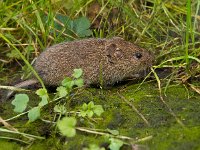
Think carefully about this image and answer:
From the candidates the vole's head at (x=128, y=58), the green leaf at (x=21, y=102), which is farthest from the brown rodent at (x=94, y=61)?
the green leaf at (x=21, y=102)

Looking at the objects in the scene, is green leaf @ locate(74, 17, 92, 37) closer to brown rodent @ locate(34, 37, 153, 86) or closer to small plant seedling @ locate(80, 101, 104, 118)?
brown rodent @ locate(34, 37, 153, 86)

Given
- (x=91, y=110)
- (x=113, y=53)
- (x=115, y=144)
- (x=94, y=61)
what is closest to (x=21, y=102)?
(x=91, y=110)

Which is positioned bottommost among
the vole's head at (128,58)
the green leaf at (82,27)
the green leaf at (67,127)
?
the vole's head at (128,58)

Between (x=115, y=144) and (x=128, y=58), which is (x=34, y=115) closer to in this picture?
(x=115, y=144)

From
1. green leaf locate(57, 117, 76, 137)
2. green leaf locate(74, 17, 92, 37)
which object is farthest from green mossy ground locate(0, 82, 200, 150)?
green leaf locate(74, 17, 92, 37)

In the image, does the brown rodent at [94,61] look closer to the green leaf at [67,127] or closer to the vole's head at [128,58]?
the vole's head at [128,58]
